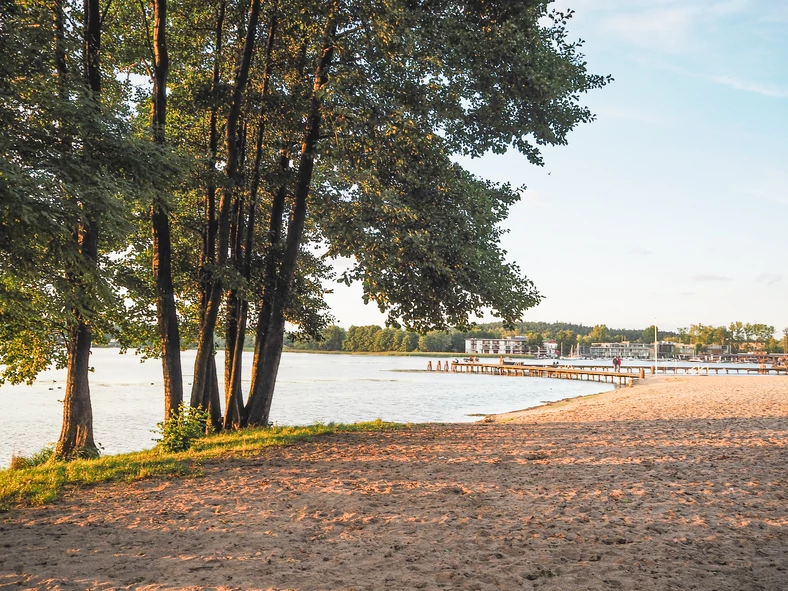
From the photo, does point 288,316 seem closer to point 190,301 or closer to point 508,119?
point 190,301

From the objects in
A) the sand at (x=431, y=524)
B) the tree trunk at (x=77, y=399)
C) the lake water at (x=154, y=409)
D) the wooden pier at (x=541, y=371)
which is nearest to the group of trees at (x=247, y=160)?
the tree trunk at (x=77, y=399)

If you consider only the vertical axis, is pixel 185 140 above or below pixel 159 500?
above

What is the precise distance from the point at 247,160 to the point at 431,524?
1387 cm

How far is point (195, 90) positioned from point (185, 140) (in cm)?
319

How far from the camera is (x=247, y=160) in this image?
61.1ft

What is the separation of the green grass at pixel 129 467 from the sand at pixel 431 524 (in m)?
0.44

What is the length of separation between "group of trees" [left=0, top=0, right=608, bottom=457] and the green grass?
193cm

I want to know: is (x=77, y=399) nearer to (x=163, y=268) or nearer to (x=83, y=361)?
(x=83, y=361)

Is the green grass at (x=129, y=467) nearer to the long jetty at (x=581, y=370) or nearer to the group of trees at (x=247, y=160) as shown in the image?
the group of trees at (x=247, y=160)

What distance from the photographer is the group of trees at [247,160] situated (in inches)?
407

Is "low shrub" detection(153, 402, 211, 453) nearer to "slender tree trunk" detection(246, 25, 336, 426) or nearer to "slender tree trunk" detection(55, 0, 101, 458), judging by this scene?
"slender tree trunk" detection(55, 0, 101, 458)

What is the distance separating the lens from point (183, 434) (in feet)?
42.8

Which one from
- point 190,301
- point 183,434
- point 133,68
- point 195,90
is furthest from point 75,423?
point 133,68

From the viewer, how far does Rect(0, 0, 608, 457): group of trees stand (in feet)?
33.9
